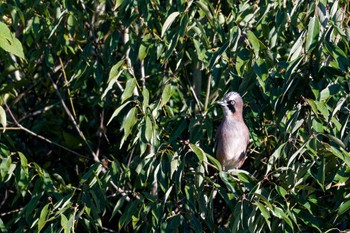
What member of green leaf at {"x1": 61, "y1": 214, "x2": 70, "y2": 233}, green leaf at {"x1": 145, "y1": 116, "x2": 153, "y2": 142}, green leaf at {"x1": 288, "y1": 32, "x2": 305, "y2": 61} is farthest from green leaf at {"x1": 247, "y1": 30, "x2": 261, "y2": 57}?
green leaf at {"x1": 61, "y1": 214, "x2": 70, "y2": 233}

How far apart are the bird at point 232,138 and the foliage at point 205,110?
5.3 inches

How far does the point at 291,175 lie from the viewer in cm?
455

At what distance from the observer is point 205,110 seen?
559 centimetres

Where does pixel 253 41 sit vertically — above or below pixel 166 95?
above

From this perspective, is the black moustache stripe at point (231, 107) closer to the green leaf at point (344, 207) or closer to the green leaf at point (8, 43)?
the green leaf at point (344, 207)

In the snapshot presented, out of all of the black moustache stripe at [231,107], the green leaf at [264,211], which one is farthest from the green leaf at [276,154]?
the black moustache stripe at [231,107]

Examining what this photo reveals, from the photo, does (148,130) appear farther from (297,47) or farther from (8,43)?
(8,43)

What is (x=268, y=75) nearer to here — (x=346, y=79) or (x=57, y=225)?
(x=346, y=79)

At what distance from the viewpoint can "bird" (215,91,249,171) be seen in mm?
6012

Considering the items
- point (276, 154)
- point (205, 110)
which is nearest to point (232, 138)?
point (205, 110)

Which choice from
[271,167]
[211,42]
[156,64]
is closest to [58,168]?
[156,64]

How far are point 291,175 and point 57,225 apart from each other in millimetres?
1524

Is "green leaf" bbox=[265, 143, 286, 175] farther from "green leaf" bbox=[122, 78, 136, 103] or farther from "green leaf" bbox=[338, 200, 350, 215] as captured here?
"green leaf" bbox=[122, 78, 136, 103]

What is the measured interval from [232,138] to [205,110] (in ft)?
2.31
